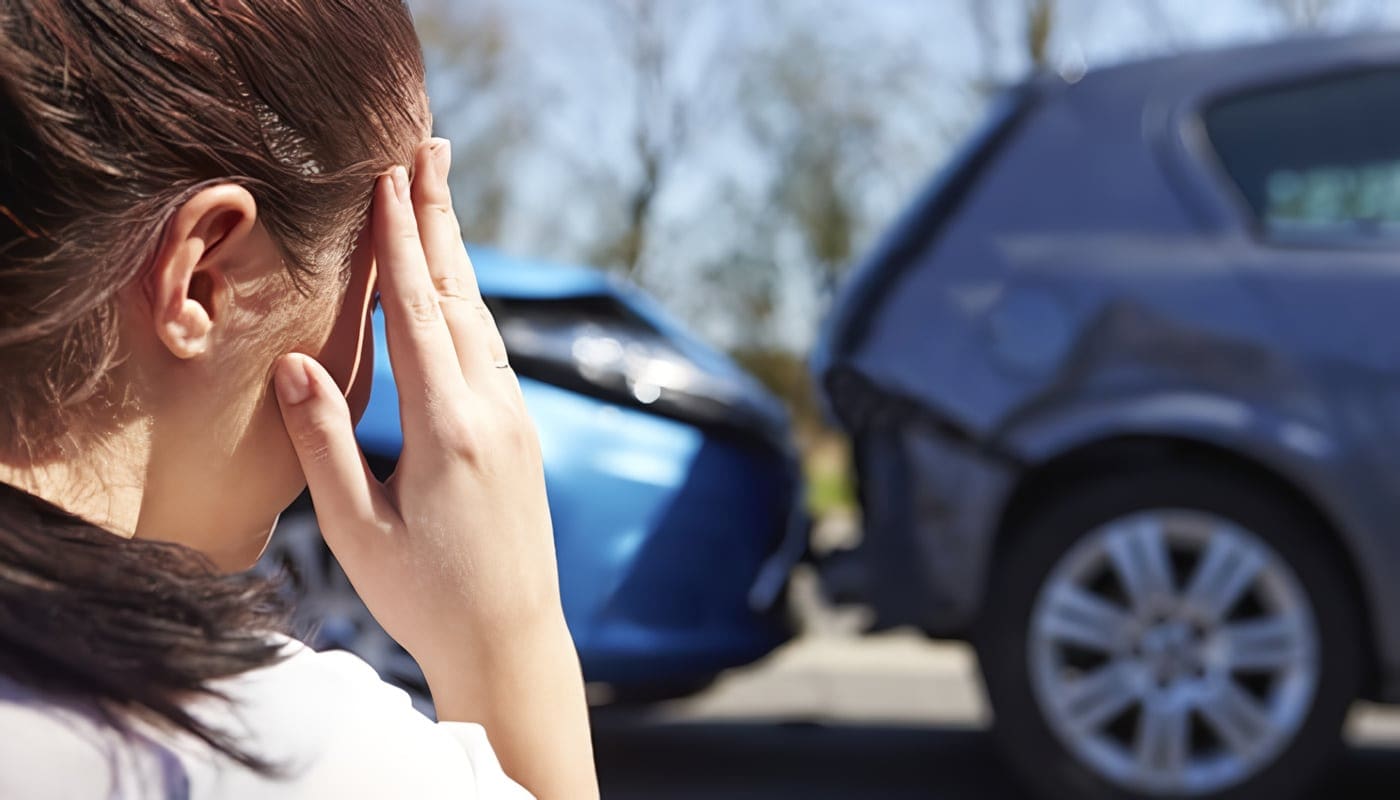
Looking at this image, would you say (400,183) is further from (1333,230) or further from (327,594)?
(1333,230)

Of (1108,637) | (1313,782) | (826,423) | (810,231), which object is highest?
(810,231)

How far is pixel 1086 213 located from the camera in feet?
10.7

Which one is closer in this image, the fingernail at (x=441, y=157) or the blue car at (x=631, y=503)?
the fingernail at (x=441, y=157)

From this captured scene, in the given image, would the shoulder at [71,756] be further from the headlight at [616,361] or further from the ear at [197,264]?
the headlight at [616,361]

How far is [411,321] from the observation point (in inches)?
28.5

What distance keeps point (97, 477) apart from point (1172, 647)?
278 cm

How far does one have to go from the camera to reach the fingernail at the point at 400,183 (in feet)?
2.40

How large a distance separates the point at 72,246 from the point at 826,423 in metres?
2.82

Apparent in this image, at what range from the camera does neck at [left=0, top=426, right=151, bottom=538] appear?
64 cm

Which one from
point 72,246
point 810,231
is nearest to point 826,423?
point 72,246

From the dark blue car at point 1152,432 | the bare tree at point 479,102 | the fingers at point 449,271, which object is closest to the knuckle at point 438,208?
the fingers at point 449,271

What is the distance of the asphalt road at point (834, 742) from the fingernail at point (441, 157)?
9.08ft

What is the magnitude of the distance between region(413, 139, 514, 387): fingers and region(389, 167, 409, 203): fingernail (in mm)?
23

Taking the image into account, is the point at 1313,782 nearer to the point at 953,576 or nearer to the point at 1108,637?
the point at 1108,637
